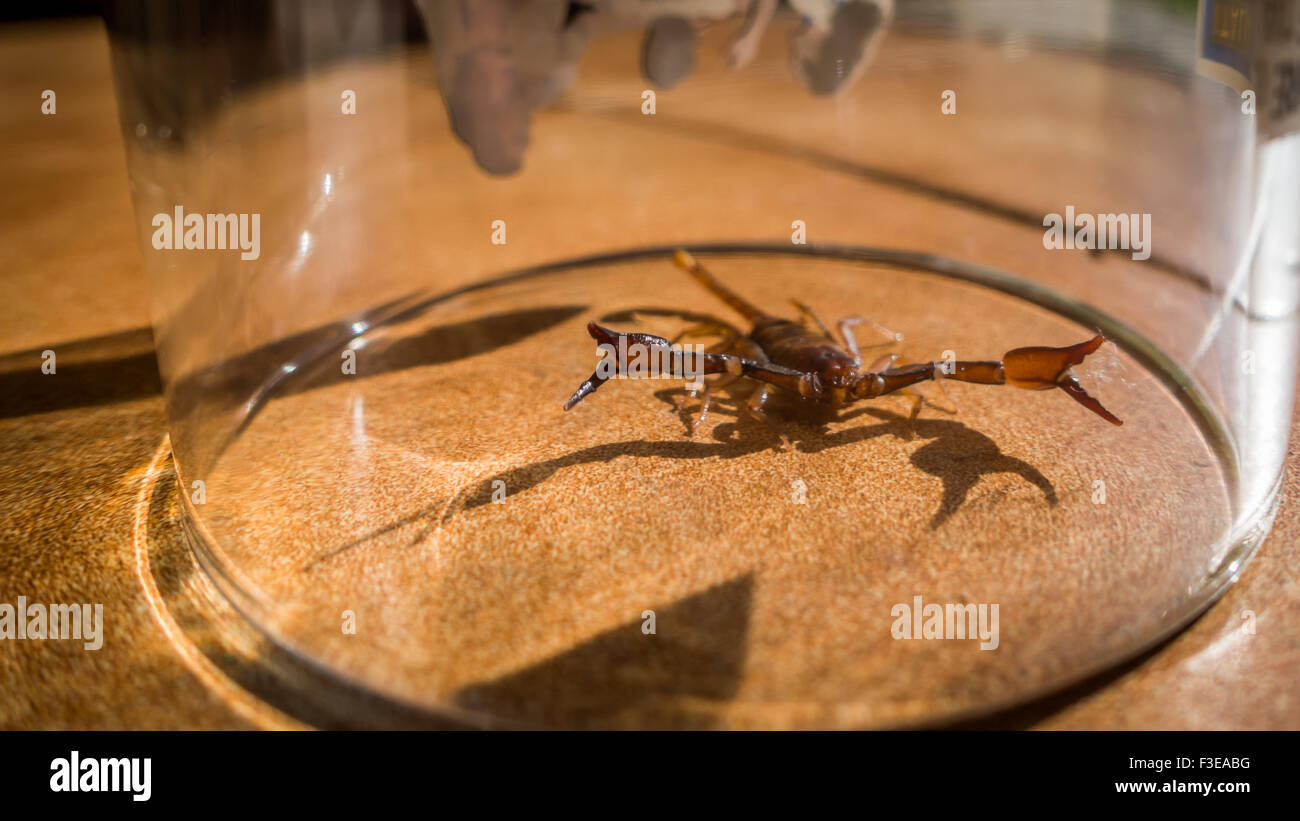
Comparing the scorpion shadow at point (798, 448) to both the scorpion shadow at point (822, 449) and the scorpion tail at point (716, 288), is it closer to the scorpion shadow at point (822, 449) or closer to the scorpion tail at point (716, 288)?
the scorpion shadow at point (822, 449)


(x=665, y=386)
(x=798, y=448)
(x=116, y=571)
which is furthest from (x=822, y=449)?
(x=116, y=571)

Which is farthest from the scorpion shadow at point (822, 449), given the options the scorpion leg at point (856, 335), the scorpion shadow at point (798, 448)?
the scorpion leg at point (856, 335)

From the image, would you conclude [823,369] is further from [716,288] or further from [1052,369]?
[716,288]

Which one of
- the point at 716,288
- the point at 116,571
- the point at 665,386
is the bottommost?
the point at 116,571

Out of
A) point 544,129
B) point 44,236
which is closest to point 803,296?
point 544,129

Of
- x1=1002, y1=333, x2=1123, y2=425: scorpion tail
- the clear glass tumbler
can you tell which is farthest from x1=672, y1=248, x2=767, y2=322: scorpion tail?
x1=1002, y1=333, x2=1123, y2=425: scorpion tail

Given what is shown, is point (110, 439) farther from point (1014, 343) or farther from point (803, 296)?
point (1014, 343)

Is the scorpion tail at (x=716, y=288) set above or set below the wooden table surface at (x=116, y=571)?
above
